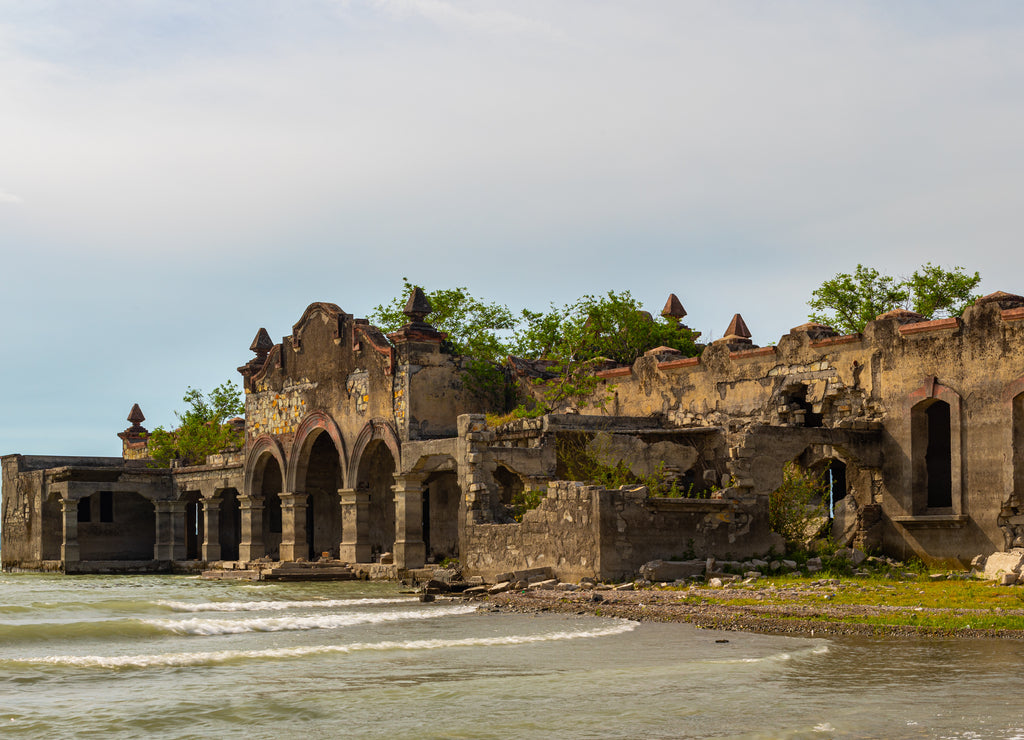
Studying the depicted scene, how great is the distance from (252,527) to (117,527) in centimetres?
726

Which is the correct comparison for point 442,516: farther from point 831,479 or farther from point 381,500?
point 831,479

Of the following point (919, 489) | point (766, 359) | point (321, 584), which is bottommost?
point (321, 584)

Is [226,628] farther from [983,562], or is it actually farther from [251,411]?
[251,411]

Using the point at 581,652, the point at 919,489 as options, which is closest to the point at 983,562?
the point at 919,489

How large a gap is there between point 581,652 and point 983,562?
9576mm

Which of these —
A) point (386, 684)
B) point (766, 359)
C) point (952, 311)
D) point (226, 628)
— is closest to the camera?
point (386, 684)

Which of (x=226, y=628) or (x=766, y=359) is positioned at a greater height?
(x=766, y=359)

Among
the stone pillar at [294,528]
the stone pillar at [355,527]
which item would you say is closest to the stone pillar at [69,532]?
the stone pillar at [294,528]

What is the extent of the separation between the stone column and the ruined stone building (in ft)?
15.7

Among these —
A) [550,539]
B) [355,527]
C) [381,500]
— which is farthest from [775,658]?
[381,500]

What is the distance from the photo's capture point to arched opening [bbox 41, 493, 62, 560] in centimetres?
3738

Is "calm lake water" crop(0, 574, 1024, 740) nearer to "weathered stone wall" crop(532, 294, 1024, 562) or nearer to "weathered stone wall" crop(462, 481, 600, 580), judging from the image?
"weathered stone wall" crop(462, 481, 600, 580)

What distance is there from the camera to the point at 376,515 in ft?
106

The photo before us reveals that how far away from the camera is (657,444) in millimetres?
22828
